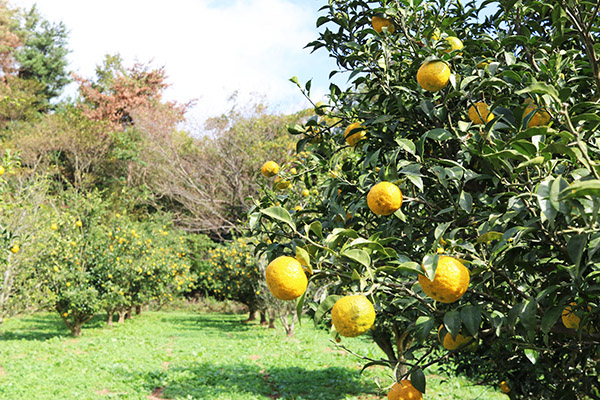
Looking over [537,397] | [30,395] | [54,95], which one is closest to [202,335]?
[30,395]

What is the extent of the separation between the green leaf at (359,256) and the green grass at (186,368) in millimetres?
2665

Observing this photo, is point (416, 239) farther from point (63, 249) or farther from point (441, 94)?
point (63, 249)

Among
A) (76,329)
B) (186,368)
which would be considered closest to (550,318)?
(186,368)

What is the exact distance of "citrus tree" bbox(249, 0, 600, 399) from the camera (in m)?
0.95

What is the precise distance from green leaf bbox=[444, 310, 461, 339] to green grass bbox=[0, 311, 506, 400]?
8.22 feet

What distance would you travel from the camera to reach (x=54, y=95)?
21234mm

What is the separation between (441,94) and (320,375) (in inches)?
197

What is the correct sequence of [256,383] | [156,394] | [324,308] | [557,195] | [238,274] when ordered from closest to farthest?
1. [557,195]
2. [324,308]
3. [156,394]
4. [256,383]
5. [238,274]

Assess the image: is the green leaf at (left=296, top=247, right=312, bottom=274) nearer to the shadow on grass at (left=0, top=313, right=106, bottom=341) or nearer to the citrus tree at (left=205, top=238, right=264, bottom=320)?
the citrus tree at (left=205, top=238, right=264, bottom=320)

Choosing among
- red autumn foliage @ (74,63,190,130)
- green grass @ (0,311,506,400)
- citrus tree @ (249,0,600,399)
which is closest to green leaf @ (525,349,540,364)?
citrus tree @ (249,0,600,399)

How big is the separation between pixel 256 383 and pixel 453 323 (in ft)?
15.3

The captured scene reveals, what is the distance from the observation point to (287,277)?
38.9 inches

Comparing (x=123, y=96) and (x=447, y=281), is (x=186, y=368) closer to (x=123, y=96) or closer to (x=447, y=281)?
(x=447, y=281)

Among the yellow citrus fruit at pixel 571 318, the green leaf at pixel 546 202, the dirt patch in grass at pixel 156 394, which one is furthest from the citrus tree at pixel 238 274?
the green leaf at pixel 546 202
